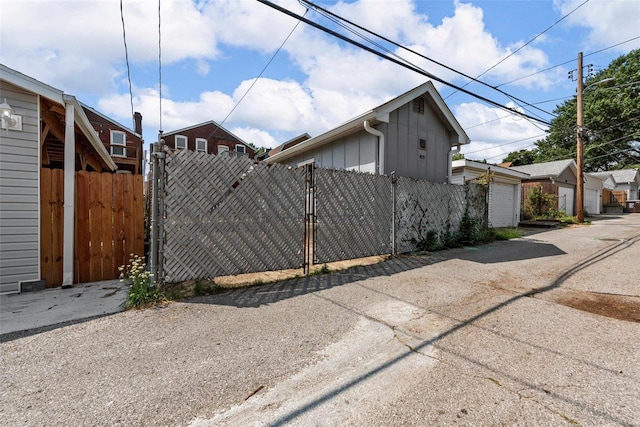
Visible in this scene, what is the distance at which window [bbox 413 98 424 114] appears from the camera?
840 centimetres

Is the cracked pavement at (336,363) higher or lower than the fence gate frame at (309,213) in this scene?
lower

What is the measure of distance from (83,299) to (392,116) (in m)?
7.47

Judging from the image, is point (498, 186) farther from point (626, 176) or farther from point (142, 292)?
point (626, 176)

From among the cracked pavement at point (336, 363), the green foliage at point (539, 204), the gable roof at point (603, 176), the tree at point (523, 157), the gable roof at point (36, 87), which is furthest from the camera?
the tree at point (523, 157)

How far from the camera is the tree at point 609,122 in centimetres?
2947

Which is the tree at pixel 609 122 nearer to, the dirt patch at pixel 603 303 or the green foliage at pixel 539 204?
the green foliage at pixel 539 204

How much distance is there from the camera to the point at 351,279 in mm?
5062

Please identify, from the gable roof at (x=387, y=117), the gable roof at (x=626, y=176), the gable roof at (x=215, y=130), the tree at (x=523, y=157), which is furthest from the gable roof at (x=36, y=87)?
the tree at (x=523, y=157)

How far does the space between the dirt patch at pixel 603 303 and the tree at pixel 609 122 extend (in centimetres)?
2824

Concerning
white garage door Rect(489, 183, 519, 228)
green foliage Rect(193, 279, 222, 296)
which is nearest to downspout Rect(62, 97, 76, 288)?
green foliage Rect(193, 279, 222, 296)

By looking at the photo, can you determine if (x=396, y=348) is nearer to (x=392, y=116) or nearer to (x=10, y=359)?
(x=10, y=359)

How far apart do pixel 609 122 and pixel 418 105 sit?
36.8m

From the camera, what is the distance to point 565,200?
1934 centimetres

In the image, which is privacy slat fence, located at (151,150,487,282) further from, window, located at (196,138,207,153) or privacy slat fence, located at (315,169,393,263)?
window, located at (196,138,207,153)
